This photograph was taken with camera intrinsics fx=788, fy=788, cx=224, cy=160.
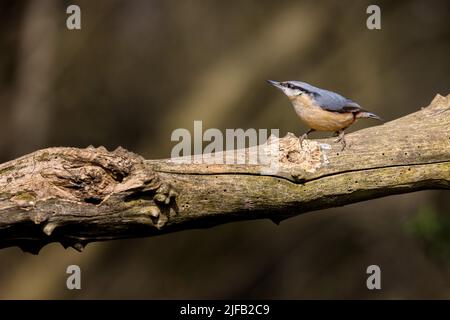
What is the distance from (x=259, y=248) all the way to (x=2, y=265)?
2462 millimetres

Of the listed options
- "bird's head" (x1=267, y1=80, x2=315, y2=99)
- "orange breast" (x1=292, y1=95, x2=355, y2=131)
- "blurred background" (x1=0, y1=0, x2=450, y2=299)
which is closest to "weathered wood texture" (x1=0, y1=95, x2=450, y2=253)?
"orange breast" (x1=292, y1=95, x2=355, y2=131)

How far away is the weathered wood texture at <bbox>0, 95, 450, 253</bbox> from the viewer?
3.04 meters

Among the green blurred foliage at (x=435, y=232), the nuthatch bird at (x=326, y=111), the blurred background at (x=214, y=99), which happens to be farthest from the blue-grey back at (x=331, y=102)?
the blurred background at (x=214, y=99)

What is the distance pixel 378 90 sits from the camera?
24.8ft

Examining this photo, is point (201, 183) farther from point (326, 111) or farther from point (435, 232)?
point (435, 232)

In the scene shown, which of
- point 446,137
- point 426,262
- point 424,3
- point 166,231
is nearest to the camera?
point 166,231

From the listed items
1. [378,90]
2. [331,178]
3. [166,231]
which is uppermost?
[378,90]

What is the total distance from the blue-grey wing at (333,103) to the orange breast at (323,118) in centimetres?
2

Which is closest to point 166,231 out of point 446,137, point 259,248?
point 446,137

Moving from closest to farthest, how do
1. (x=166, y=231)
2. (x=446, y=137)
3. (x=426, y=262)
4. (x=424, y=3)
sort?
(x=166, y=231) < (x=446, y=137) < (x=426, y=262) < (x=424, y=3)

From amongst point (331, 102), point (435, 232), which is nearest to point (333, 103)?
point (331, 102)

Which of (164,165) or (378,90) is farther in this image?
(378,90)

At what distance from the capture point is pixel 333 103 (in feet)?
12.7

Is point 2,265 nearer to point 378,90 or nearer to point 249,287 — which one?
point 249,287
